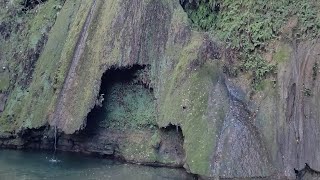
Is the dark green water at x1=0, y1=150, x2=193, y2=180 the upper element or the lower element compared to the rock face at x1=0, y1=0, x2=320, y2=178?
lower

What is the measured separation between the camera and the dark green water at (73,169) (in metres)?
13.7

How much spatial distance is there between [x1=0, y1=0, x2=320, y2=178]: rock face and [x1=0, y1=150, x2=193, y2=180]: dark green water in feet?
1.65

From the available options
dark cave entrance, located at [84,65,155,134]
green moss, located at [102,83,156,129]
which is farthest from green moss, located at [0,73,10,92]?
green moss, located at [102,83,156,129]

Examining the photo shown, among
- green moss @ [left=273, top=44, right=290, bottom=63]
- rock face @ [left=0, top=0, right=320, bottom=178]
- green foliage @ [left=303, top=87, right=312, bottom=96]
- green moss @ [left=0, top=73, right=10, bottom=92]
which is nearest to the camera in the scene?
rock face @ [left=0, top=0, right=320, bottom=178]

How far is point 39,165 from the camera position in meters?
14.9

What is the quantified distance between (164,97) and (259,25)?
11.7 feet

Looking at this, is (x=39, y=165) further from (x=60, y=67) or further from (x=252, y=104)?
(x=252, y=104)

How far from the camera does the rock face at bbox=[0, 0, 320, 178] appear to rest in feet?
44.0

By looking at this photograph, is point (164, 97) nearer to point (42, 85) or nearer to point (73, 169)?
point (73, 169)

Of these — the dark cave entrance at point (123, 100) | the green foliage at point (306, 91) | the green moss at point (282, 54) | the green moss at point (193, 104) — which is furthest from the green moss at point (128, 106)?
the green foliage at point (306, 91)

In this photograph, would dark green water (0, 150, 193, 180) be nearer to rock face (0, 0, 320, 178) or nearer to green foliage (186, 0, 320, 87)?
rock face (0, 0, 320, 178)

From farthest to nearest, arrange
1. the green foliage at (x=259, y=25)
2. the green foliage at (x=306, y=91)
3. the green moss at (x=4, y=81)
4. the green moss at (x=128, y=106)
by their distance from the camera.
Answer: the green moss at (x=4, y=81) → the green moss at (x=128, y=106) → the green foliage at (x=259, y=25) → the green foliage at (x=306, y=91)

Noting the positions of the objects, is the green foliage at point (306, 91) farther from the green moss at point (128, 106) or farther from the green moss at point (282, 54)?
the green moss at point (128, 106)

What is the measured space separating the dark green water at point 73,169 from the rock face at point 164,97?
1.65ft
